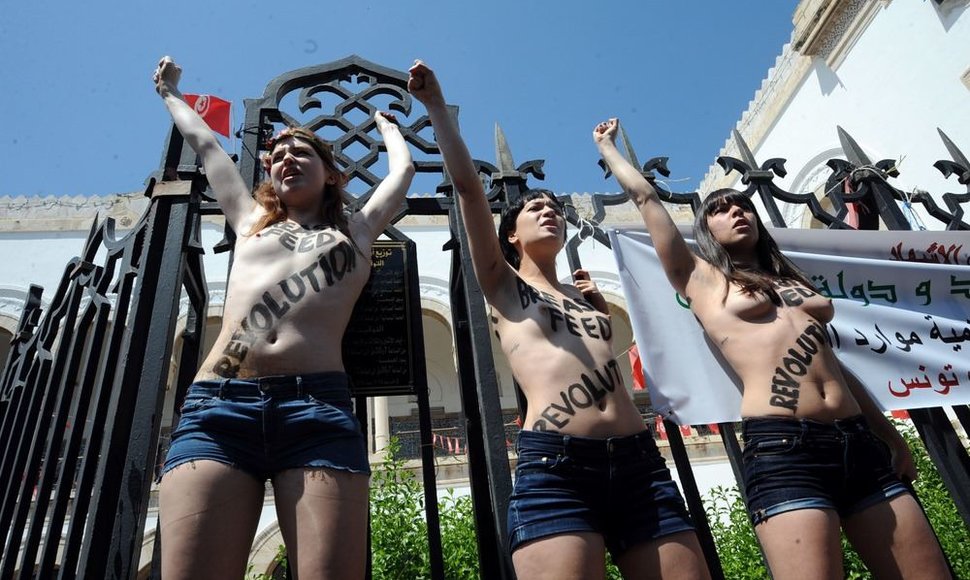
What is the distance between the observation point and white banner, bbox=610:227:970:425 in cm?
256

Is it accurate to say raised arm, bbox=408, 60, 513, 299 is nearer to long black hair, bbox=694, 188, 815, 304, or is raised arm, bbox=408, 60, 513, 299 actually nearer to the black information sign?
the black information sign

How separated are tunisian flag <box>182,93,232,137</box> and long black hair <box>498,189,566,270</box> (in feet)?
22.0

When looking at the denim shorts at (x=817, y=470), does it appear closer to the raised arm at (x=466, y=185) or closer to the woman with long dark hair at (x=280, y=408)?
the raised arm at (x=466, y=185)

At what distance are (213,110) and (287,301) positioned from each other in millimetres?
7450

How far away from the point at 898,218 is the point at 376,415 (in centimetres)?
937

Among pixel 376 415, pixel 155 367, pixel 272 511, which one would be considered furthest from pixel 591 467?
pixel 376 415

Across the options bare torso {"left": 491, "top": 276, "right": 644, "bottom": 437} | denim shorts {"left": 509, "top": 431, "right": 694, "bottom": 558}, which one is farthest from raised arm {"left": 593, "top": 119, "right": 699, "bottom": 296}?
denim shorts {"left": 509, "top": 431, "right": 694, "bottom": 558}

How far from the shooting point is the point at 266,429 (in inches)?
62.0

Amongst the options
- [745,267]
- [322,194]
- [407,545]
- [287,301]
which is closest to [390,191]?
[322,194]

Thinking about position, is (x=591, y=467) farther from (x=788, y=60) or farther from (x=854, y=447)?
(x=788, y=60)

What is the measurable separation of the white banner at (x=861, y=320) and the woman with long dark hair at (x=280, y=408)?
1382mm

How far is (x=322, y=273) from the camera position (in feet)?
6.08

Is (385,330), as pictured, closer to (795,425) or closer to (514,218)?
(514,218)

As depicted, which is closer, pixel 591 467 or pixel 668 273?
pixel 591 467
